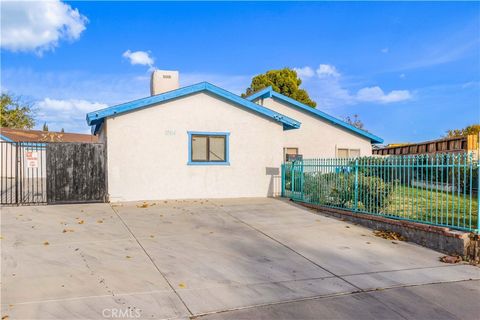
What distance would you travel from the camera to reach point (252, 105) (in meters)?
13.5

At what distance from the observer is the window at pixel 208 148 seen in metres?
13.1

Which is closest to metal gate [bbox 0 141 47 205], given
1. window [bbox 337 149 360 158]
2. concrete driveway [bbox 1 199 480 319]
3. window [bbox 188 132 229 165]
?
concrete driveway [bbox 1 199 480 319]

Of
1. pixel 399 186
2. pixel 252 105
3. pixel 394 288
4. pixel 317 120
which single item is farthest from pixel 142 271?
pixel 317 120

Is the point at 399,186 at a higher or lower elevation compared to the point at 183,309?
higher

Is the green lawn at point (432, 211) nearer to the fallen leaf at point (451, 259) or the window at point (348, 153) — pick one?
the fallen leaf at point (451, 259)

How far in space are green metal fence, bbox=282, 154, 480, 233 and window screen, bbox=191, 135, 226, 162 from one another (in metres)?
2.86

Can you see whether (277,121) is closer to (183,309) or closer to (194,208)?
(194,208)

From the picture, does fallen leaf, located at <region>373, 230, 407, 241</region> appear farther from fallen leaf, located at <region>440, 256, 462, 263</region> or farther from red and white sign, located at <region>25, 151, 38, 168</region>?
red and white sign, located at <region>25, 151, 38, 168</region>

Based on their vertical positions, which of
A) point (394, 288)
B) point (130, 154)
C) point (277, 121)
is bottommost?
point (394, 288)

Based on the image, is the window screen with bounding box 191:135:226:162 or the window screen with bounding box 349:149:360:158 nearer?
→ the window screen with bounding box 191:135:226:162

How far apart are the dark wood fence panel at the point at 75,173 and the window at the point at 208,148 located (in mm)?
2962

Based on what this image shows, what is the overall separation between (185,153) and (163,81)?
3.54 metres

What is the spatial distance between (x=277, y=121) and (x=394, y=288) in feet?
30.8

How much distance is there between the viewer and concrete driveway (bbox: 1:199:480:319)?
4.37 meters
